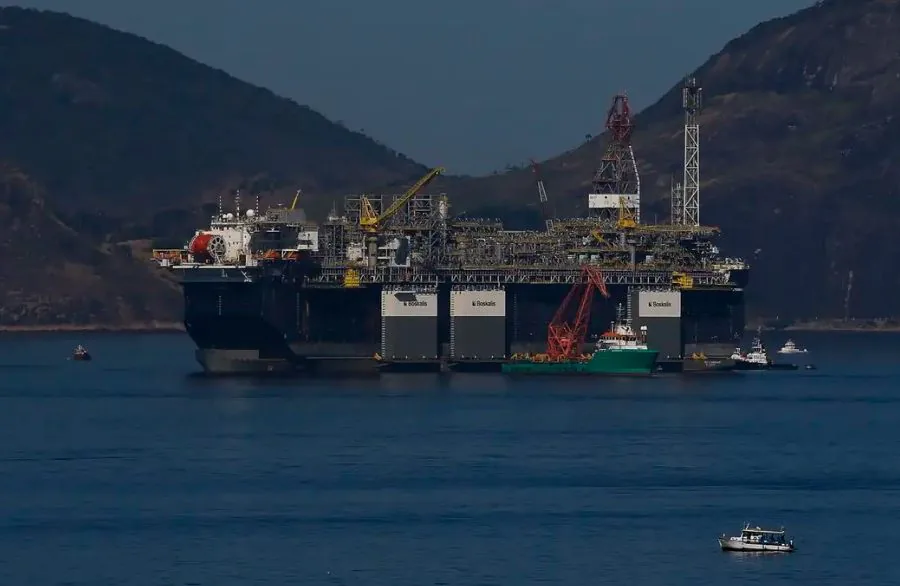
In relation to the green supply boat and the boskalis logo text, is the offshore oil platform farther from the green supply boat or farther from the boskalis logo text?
the green supply boat

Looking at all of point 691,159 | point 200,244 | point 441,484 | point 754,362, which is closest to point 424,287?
point 200,244

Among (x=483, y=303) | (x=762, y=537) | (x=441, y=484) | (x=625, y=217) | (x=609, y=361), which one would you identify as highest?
(x=625, y=217)

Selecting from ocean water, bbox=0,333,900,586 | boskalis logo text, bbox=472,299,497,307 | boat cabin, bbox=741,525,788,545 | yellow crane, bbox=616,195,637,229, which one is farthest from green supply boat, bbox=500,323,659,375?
boat cabin, bbox=741,525,788,545

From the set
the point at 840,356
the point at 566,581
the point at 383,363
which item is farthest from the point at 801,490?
the point at 840,356

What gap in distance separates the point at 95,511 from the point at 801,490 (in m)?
24.8

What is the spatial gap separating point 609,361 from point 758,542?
Result: 67.2 metres

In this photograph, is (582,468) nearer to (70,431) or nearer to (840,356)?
(70,431)

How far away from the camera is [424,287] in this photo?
460ft

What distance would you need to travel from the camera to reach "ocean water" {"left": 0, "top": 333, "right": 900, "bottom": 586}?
6888 centimetres

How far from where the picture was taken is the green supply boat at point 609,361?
5408 inches

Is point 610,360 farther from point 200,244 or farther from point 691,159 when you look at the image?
point 200,244

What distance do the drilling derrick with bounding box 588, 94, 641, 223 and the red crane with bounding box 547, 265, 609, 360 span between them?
6164mm

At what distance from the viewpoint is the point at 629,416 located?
112438mm

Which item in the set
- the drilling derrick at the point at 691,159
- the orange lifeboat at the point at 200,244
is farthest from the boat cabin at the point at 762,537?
the drilling derrick at the point at 691,159
